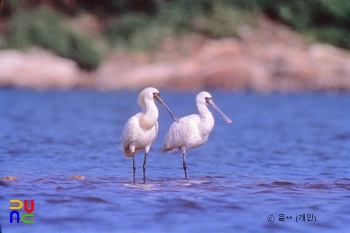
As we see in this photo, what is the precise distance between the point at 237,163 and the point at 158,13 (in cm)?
2482

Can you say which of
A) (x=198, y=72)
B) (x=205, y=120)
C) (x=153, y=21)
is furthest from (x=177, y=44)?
(x=205, y=120)

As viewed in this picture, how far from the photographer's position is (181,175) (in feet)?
38.9

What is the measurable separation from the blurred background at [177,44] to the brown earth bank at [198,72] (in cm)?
4

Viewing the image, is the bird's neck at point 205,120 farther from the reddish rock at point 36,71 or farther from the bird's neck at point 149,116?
the reddish rock at point 36,71

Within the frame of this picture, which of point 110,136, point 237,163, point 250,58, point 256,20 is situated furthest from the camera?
point 256,20

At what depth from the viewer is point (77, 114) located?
902 inches

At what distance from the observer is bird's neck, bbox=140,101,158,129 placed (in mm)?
10844

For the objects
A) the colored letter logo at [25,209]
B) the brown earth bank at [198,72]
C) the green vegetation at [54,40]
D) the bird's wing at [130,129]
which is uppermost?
the green vegetation at [54,40]

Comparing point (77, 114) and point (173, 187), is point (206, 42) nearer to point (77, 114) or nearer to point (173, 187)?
point (77, 114)

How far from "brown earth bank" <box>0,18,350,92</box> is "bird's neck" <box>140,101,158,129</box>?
19888 millimetres

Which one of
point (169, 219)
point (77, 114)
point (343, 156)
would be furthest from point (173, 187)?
point (77, 114)

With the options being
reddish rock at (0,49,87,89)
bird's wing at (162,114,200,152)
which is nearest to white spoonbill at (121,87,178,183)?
bird's wing at (162,114,200,152)

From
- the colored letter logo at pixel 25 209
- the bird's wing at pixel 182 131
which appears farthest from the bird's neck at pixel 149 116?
the colored letter logo at pixel 25 209

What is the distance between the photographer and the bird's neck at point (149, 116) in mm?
10844
